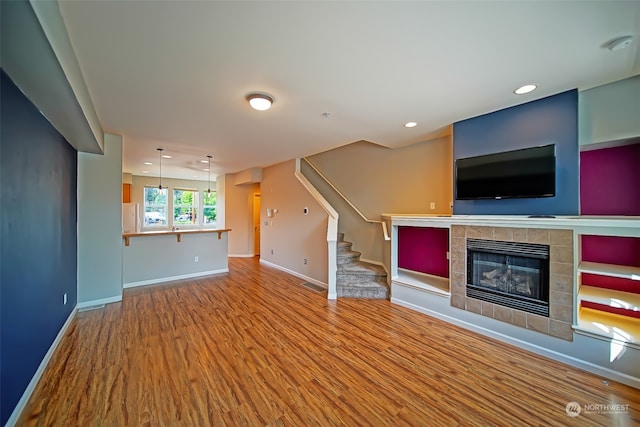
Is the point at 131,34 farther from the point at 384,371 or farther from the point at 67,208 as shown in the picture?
the point at 384,371

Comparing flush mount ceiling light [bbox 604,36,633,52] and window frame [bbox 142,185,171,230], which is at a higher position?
flush mount ceiling light [bbox 604,36,633,52]

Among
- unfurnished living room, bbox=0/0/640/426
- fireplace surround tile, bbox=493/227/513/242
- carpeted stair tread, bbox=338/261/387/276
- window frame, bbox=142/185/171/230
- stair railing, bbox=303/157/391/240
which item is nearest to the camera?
unfurnished living room, bbox=0/0/640/426

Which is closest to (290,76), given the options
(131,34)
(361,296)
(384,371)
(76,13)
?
(131,34)

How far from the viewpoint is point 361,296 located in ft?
14.4

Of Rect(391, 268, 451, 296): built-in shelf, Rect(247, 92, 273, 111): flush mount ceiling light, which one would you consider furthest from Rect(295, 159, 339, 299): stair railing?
Rect(247, 92, 273, 111): flush mount ceiling light

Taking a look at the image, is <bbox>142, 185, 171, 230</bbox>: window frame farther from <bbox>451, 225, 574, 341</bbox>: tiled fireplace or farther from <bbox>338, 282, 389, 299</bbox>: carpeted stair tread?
<bbox>451, 225, 574, 341</bbox>: tiled fireplace

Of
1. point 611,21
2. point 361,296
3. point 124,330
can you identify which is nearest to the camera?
point 611,21

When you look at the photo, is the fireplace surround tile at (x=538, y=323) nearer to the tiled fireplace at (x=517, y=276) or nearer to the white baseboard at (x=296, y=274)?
the tiled fireplace at (x=517, y=276)

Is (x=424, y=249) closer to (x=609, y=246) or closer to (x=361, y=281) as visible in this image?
(x=361, y=281)

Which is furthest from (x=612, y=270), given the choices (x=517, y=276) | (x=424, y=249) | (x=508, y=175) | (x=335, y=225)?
(x=335, y=225)

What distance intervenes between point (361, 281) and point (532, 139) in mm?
3185

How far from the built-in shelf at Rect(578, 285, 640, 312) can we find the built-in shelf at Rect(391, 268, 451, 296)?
52.3 inches

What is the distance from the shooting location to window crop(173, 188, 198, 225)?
10.2 meters

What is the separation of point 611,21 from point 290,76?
237 centimetres
